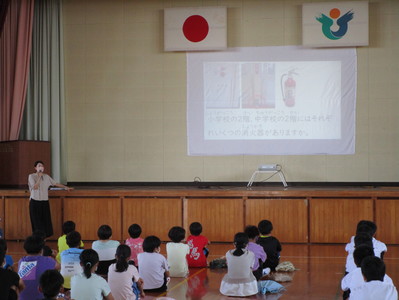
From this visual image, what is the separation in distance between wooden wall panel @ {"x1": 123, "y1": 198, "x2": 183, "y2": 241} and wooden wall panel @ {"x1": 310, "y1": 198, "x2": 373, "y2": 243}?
2145 mm

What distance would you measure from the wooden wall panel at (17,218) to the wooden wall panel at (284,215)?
12.0 ft

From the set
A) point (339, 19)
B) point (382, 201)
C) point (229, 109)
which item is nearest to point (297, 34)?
point (339, 19)

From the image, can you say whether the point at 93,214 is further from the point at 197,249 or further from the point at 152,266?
the point at 152,266

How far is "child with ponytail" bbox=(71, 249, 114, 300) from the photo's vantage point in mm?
4633

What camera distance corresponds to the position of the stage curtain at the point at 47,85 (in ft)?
37.3

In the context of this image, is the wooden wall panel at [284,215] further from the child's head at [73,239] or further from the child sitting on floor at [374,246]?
the child's head at [73,239]

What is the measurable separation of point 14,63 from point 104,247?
5993 millimetres

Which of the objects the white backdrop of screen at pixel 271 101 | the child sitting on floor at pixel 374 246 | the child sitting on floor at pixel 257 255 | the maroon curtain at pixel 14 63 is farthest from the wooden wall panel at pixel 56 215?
the child sitting on floor at pixel 374 246

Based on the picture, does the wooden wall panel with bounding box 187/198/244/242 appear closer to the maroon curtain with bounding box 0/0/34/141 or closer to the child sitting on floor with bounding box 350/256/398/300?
the maroon curtain with bounding box 0/0/34/141

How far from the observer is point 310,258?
27.8ft

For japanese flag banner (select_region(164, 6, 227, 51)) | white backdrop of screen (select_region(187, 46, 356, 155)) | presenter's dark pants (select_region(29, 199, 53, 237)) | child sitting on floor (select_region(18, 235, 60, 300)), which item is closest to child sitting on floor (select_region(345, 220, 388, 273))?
child sitting on floor (select_region(18, 235, 60, 300))

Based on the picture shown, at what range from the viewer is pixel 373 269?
3898mm

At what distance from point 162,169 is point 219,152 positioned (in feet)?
3.62

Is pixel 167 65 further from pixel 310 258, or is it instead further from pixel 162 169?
pixel 310 258
